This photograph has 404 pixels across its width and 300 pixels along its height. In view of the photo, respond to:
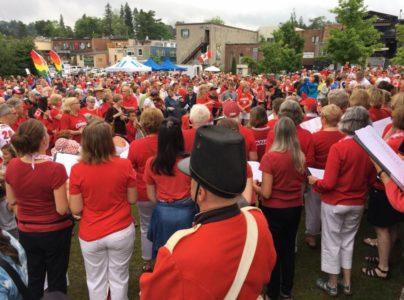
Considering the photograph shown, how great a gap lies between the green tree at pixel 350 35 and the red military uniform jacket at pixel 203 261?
82.8 ft

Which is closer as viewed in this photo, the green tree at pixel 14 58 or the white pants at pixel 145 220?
the white pants at pixel 145 220

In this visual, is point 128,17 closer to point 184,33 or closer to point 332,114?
point 184,33

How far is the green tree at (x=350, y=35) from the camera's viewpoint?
77.5ft

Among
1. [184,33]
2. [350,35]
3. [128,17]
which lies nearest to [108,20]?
[128,17]

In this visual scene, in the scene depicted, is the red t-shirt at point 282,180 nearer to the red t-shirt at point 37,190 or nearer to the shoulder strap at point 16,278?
the red t-shirt at point 37,190

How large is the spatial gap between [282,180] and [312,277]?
68.8 inches

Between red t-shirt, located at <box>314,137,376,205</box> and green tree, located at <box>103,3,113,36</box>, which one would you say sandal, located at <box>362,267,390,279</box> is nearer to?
red t-shirt, located at <box>314,137,376,205</box>

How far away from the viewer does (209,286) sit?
1476 millimetres

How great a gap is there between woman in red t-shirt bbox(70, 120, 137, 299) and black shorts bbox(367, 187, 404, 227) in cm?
287

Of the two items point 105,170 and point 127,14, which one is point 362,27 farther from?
point 127,14

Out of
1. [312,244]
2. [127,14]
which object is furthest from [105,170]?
[127,14]

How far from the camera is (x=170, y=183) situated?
3.52m

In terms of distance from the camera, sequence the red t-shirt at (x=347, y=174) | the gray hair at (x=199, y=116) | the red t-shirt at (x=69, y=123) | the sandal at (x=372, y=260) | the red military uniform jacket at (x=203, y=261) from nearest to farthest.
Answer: the red military uniform jacket at (x=203, y=261), the red t-shirt at (x=347, y=174), the gray hair at (x=199, y=116), the sandal at (x=372, y=260), the red t-shirt at (x=69, y=123)

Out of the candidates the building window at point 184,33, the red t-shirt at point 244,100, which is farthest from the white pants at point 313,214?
the building window at point 184,33
